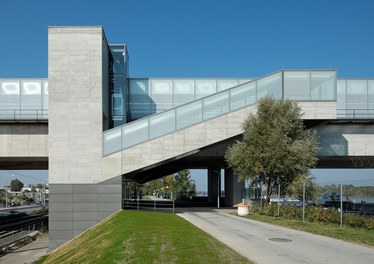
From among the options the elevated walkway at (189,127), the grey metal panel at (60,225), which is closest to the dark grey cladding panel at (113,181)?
the elevated walkway at (189,127)

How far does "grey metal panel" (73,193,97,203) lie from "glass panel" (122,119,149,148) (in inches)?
173

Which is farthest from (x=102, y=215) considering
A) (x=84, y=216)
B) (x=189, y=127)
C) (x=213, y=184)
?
(x=213, y=184)

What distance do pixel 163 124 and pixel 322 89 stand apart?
523 inches

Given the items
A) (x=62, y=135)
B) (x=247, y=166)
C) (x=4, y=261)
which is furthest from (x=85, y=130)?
(x=247, y=166)

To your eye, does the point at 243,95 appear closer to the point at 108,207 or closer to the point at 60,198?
the point at 108,207

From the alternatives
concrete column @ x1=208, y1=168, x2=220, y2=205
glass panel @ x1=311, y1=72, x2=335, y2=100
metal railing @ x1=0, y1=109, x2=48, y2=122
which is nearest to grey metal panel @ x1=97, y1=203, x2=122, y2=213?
metal railing @ x1=0, y1=109, x2=48, y2=122

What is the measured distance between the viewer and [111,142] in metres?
29.3

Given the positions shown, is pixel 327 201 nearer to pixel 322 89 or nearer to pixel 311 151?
pixel 311 151

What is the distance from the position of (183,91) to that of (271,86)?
10665 millimetres

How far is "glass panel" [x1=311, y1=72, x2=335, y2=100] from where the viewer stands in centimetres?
3181

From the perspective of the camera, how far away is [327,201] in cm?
3319

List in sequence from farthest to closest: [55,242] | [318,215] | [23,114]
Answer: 1. [23,114]
2. [55,242]
3. [318,215]

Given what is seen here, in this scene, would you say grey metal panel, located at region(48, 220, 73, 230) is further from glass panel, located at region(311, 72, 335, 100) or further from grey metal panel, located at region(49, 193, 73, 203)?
glass panel, located at region(311, 72, 335, 100)

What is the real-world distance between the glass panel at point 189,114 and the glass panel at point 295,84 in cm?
720
